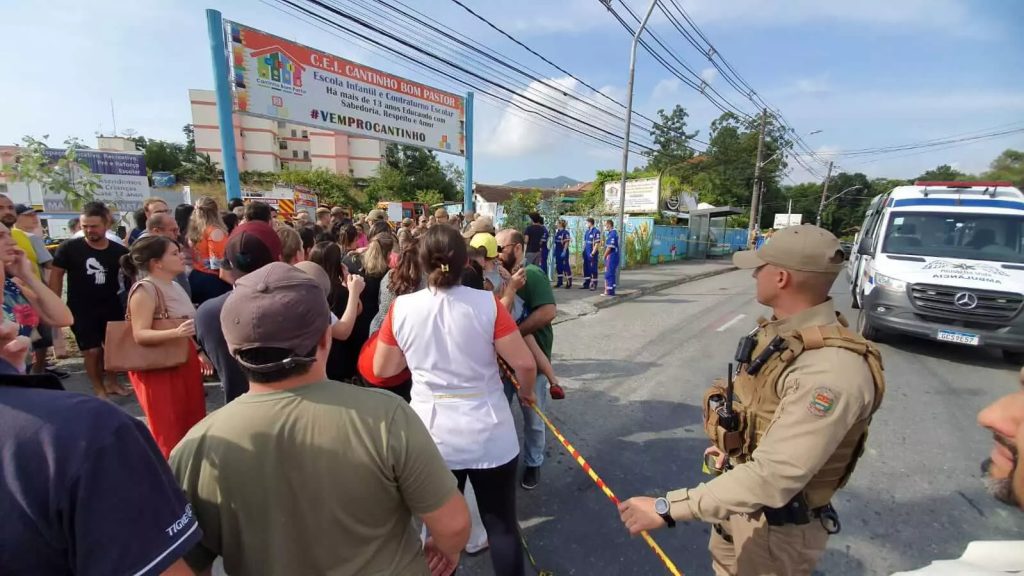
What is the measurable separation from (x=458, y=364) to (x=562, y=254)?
A: 32.3 ft

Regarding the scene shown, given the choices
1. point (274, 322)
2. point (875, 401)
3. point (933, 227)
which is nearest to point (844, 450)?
point (875, 401)

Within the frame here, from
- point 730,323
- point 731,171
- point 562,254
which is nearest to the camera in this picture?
point 730,323

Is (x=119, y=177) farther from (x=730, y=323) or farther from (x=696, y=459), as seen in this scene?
(x=730, y=323)

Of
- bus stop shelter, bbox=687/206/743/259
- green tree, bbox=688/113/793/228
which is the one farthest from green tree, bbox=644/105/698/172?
bus stop shelter, bbox=687/206/743/259

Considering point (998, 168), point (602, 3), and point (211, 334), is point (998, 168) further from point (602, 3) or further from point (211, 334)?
point (602, 3)

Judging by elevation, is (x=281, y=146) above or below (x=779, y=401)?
above

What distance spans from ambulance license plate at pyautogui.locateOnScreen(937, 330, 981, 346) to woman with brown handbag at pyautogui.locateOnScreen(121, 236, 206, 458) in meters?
7.48

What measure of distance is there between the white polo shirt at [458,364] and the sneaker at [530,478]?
4.21 feet

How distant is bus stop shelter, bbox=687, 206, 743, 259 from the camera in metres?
21.0

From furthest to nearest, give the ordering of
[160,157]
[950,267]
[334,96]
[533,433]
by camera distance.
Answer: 1. [160,157]
2. [334,96]
3. [950,267]
4. [533,433]

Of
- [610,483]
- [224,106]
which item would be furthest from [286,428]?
[224,106]

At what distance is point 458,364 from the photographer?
1.84 m

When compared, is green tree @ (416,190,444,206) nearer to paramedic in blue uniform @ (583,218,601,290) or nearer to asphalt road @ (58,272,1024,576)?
paramedic in blue uniform @ (583,218,601,290)

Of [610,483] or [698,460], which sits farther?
[698,460]
